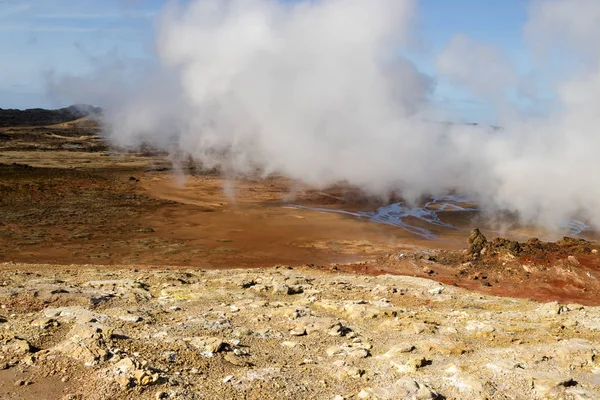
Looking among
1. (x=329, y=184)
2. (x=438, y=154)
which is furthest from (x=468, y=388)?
(x=329, y=184)

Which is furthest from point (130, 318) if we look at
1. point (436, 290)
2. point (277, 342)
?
point (436, 290)

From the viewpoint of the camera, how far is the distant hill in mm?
97500

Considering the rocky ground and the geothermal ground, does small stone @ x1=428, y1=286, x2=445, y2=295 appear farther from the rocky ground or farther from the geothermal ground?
the rocky ground

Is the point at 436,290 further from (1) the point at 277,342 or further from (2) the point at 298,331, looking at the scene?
(1) the point at 277,342

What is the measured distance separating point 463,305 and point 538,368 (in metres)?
3.82

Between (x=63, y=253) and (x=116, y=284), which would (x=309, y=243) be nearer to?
(x=63, y=253)

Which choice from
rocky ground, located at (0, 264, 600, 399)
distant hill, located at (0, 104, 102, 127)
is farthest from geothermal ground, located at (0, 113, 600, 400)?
distant hill, located at (0, 104, 102, 127)

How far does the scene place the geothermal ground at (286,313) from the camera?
250 inches

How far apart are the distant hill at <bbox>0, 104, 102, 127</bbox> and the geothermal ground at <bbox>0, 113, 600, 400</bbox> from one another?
275ft

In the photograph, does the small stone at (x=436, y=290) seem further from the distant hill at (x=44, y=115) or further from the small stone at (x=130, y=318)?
the distant hill at (x=44, y=115)

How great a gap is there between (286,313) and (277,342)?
4.55 feet

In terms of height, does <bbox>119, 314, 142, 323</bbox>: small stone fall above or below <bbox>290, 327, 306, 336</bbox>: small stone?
above

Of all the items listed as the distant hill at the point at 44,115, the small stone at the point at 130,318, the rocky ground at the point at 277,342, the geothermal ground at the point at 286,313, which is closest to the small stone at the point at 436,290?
the geothermal ground at the point at 286,313

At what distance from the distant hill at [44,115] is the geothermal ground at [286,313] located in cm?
8377
